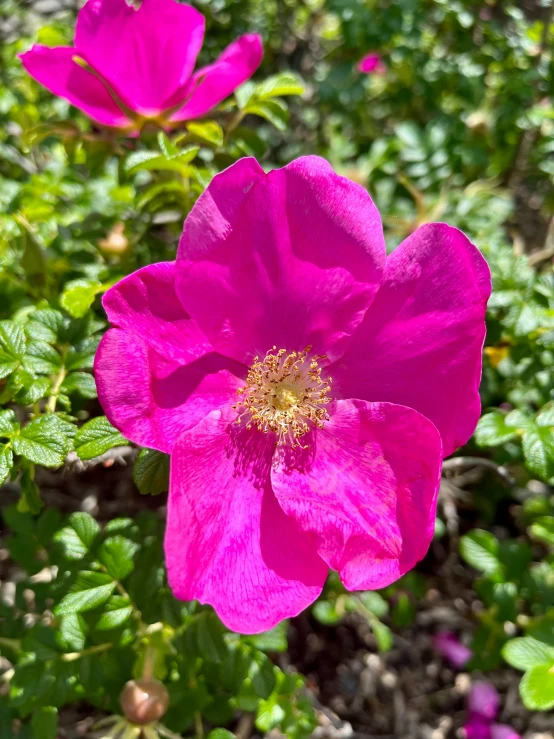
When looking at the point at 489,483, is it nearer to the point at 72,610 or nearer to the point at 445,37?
the point at 72,610

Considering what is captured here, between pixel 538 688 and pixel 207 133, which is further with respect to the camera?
pixel 207 133

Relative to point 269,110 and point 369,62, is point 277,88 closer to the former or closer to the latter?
point 269,110

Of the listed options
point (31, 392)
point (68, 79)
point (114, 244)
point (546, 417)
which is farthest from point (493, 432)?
point (68, 79)

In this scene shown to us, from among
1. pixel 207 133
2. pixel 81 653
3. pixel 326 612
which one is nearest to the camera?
pixel 81 653

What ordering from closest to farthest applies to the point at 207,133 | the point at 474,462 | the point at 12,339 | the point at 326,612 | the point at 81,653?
the point at 12,339
the point at 81,653
the point at 207,133
the point at 474,462
the point at 326,612

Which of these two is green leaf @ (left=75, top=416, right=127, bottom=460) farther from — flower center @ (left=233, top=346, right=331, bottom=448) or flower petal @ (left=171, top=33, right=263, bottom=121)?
flower petal @ (left=171, top=33, right=263, bottom=121)

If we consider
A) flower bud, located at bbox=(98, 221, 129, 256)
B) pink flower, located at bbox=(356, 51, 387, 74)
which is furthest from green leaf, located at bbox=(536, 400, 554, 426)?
pink flower, located at bbox=(356, 51, 387, 74)

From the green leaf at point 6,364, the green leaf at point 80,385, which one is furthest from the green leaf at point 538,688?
the green leaf at point 6,364

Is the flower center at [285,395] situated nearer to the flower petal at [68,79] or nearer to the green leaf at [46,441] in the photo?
the green leaf at [46,441]
